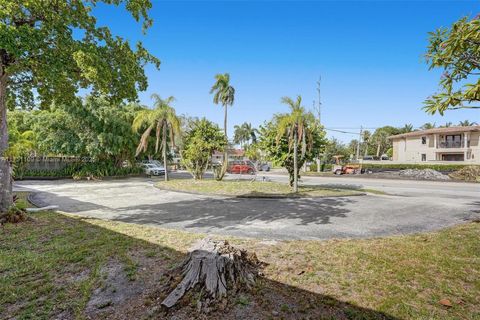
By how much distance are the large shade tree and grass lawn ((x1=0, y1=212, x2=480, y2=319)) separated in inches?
146

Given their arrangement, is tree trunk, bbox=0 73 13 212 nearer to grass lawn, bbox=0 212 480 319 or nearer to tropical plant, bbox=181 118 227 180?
grass lawn, bbox=0 212 480 319

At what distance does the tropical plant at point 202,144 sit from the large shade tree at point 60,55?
406 inches

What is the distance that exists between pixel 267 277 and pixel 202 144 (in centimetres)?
1492

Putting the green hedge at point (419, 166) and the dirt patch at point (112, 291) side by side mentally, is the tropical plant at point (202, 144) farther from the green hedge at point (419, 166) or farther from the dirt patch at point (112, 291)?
the green hedge at point (419, 166)

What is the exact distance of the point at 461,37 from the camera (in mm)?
4141

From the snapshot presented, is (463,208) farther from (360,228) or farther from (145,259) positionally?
(145,259)

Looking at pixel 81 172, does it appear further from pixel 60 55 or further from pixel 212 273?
pixel 212 273

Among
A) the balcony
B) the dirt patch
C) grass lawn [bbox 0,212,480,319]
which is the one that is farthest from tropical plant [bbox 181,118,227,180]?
the balcony

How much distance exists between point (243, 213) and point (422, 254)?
5.13 meters

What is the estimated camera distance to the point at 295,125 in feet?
42.8

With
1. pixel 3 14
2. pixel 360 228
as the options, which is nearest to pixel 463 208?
pixel 360 228

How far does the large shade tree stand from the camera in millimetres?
5559

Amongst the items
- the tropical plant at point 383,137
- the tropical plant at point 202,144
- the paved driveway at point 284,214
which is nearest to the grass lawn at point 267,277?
the paved driveway at point 284,214

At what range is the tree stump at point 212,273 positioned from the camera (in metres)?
3.08
